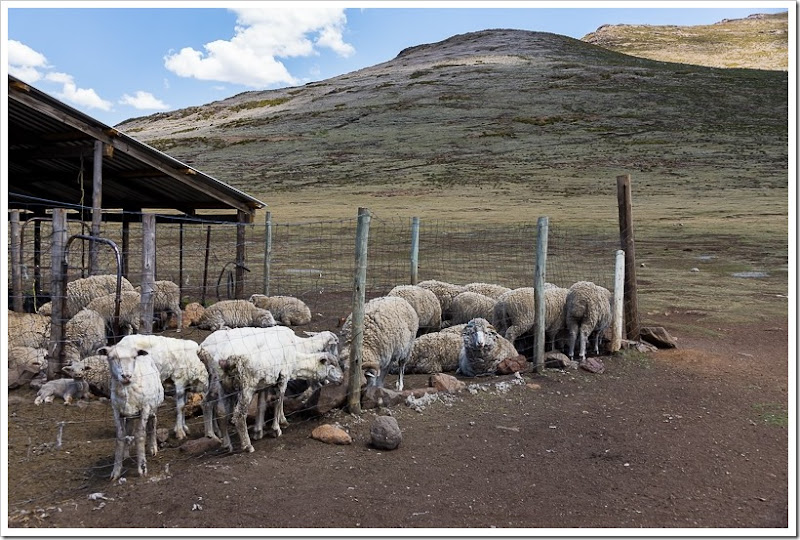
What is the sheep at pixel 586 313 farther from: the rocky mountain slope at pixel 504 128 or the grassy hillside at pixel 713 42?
the grassy hillside at pixel 713 42

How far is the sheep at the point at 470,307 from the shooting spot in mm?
11492

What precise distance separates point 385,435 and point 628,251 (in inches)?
250

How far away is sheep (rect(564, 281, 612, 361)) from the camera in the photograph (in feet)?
33.4

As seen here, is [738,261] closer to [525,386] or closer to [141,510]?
[525,386]

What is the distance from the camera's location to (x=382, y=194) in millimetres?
45656

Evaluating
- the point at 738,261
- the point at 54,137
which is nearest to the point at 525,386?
the point at 54,137

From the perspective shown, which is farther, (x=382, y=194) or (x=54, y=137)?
(x=382, y=194)

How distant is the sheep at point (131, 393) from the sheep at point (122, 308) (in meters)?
4.58

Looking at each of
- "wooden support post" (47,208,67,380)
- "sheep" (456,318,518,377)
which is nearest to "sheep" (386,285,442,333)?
"sheep" (456,318,518,377)

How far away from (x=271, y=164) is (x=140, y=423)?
184 ft

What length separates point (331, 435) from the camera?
6.52 meters

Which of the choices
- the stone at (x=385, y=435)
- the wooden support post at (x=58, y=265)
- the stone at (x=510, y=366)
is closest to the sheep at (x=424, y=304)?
the stone at (x=510, y=366)

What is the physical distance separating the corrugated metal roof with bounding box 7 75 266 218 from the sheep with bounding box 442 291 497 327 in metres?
5.00

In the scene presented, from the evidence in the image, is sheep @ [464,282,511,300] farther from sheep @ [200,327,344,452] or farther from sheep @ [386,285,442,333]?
sheep @ [200,327,344,452]
